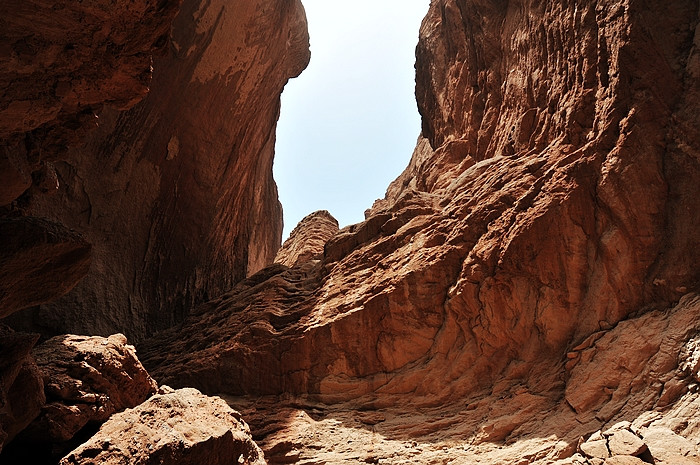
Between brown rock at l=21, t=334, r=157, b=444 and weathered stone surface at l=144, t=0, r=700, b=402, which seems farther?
weathered stone surface at l=144, t=0, r=700, b=402

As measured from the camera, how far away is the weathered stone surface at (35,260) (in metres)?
5.73

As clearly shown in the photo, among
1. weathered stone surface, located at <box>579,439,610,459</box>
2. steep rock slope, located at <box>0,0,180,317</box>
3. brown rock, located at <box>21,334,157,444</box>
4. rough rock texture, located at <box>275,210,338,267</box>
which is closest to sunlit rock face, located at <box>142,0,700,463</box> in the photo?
weathered stone surface, located at <box>579,439,610,459</box>

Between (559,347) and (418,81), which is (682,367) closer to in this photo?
(559,347)

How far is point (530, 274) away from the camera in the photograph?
9.99 metres

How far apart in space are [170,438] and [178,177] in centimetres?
1056

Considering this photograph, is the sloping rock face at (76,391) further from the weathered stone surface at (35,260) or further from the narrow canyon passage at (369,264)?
the weathered stone surface at (35,260)

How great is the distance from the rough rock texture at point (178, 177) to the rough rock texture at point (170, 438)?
6114mm

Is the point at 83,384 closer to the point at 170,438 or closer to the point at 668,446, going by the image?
the point at 170,438

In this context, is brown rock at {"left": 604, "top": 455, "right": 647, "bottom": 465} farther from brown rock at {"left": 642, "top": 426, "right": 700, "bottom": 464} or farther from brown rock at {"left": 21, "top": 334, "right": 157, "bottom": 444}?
brown rock at {"left": 21, "top": 334, "right": 157, "bottom": 444}

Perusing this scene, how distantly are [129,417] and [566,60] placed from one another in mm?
10364

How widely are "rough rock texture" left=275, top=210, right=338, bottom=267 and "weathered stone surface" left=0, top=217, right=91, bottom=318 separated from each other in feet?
46.4

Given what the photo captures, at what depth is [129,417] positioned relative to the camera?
6207mm

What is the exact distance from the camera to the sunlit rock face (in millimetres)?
8977

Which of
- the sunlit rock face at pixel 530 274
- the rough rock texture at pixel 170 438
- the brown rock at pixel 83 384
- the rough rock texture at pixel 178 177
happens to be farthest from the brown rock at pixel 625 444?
the rough rock texture at pixel 178 177
